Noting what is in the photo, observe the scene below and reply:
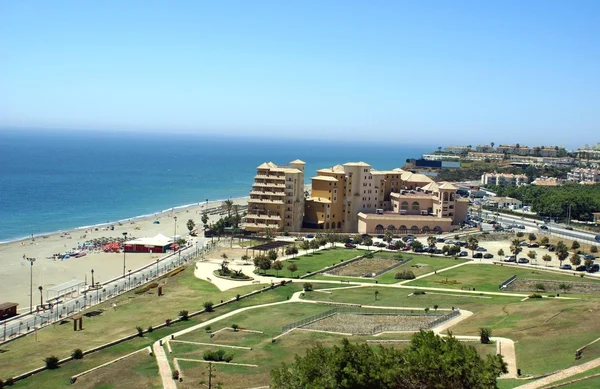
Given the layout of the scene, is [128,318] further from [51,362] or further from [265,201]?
[265,201]

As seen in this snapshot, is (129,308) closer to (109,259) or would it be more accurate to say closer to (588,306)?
(109,259)

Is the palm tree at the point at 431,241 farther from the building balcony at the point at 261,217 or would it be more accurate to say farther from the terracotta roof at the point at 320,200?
the building balcony at the point at 261,217

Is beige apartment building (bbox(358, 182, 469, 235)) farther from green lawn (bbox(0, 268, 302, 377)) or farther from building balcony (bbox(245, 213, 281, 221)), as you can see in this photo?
green lawn (bbox(0, 268, 302, 377))

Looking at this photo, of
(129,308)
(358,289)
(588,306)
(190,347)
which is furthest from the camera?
(358,289)

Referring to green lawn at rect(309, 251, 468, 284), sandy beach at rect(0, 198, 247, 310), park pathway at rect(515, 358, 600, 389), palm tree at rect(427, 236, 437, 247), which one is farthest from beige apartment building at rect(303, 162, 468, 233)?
park pathway at rect(515, 358, 600, 389)

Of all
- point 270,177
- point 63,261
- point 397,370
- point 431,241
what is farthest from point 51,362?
point 270,177

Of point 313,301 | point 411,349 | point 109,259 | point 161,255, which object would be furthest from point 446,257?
point 411,349
